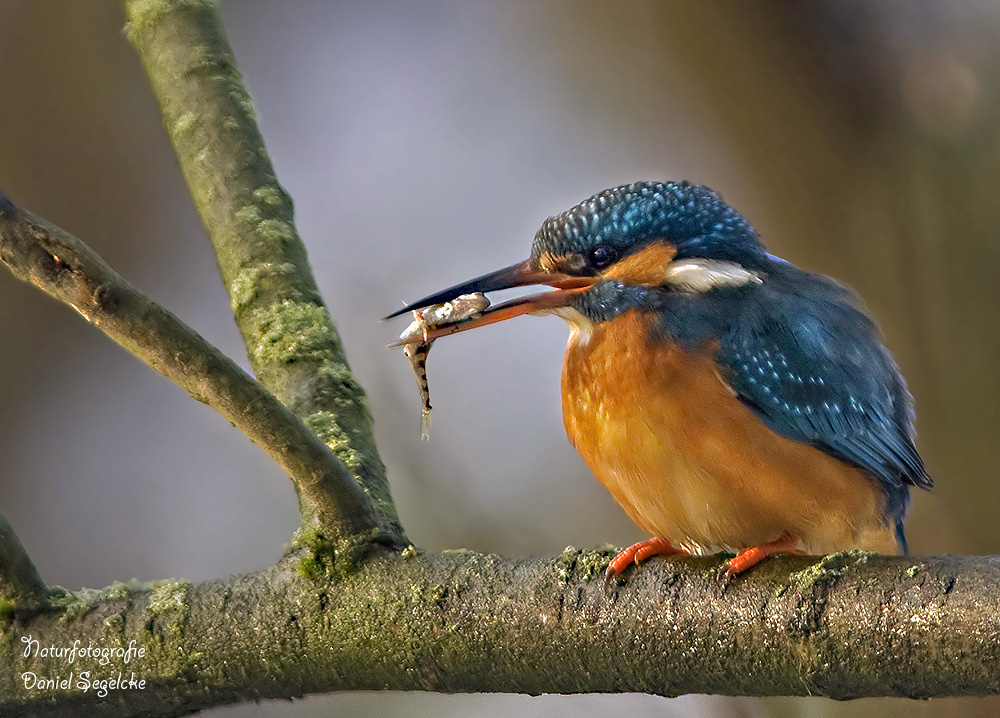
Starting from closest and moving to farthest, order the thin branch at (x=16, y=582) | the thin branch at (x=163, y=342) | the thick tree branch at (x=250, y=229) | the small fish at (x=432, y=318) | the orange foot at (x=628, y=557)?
the thin branch at (x=163, y=342) → the orange foot at (x=628, y=557) → the thin branch at (x=16, y=582) → the small fish at (x=432, y=318) → the thick tree branch at (x=250, y=229)

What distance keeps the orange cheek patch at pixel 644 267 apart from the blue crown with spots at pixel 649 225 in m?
0.01

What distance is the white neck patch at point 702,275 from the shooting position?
1.52 metres

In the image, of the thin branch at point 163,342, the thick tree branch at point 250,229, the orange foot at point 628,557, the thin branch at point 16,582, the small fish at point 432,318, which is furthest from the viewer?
the thick tree branch at point 250,229

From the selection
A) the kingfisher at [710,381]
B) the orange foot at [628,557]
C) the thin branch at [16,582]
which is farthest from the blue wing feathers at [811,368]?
the thin branch at [16,582]

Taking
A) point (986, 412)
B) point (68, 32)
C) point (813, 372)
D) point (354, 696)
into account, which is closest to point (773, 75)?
point (986, 412)

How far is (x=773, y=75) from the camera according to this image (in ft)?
7.27

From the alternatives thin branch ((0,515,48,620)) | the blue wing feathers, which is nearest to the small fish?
the blue wing feathers

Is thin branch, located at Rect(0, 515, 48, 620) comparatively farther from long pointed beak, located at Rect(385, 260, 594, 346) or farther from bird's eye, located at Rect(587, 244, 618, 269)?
bird's eye, located at Rect(587, 244, 618, 269)

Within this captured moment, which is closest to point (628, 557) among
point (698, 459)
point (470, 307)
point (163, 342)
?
point (698, 459)

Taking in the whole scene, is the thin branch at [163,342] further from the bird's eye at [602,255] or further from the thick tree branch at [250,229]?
the bird's eye at [602,255]

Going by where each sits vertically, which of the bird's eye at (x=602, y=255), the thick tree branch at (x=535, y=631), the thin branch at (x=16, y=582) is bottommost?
the thick tree branch at (x=535, y=631)

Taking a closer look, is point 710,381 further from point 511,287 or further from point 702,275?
point 511,287

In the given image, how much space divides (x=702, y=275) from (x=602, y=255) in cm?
15

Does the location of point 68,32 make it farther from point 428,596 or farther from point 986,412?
point 986,412
